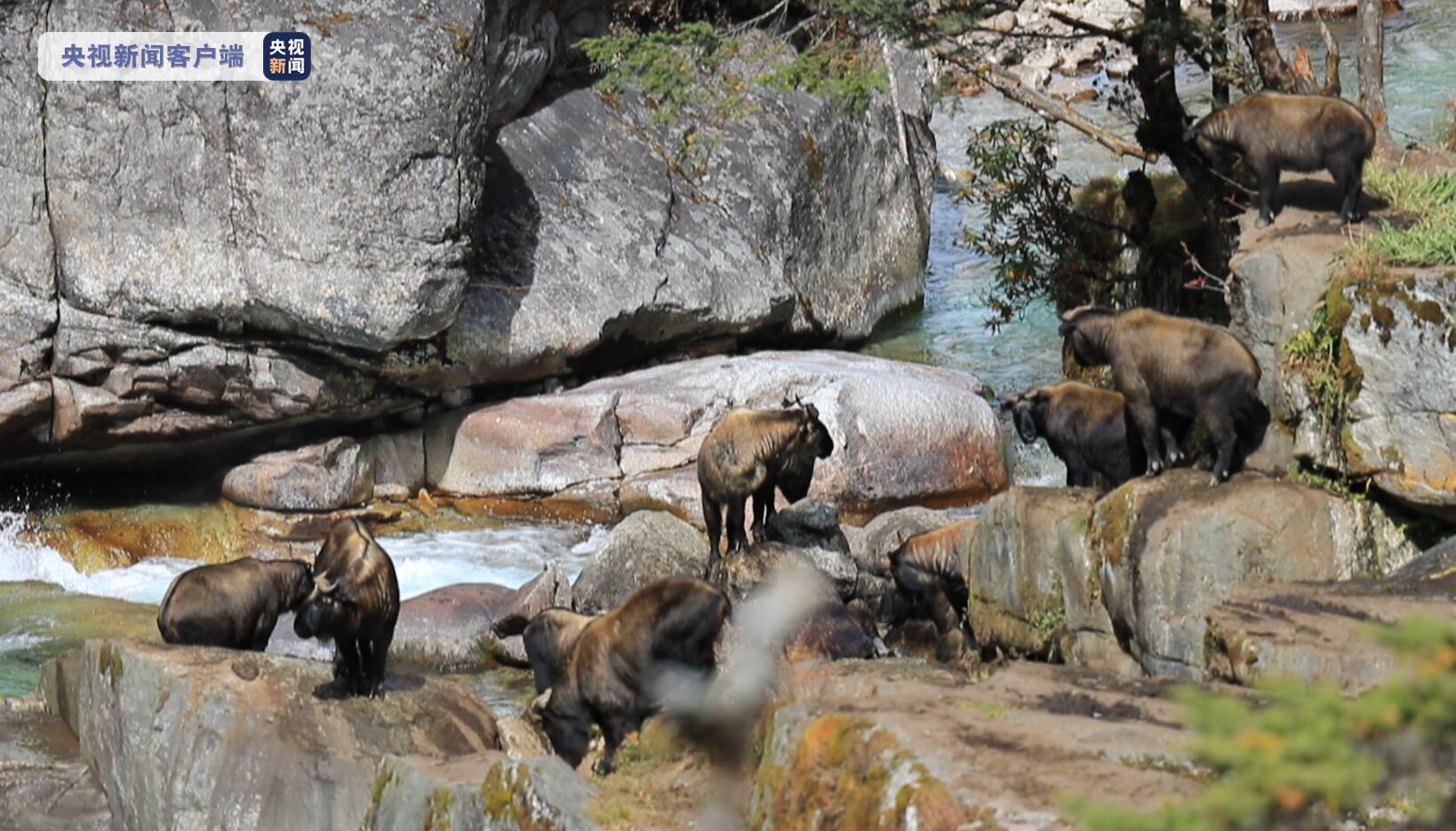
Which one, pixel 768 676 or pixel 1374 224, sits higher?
pixel 1374 224

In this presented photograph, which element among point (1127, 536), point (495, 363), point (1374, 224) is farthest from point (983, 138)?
point (1127, 536)

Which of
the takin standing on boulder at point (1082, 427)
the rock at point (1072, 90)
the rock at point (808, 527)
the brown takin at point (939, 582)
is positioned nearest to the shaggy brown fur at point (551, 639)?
the rock at point (808, 527)

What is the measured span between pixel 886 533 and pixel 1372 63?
5282 mm

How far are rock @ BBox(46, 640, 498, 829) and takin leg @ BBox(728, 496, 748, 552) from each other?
3.09 m

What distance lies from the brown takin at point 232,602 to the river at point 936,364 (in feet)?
9.26

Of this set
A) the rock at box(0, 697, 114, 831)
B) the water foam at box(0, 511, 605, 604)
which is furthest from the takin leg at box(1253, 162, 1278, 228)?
the rock at box(0, 697, 114, 831)

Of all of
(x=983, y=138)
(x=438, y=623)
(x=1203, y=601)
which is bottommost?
(x=438, y=623)

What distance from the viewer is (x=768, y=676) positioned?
32.1 ft

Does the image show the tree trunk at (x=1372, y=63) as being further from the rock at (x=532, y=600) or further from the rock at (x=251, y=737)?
the rock at (x=251, y=737)

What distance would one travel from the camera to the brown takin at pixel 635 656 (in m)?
9.38

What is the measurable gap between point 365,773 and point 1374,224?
6889 millimetres

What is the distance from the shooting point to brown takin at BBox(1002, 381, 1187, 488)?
11.6 meters

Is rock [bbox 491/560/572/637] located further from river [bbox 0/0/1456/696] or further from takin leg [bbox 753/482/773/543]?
takin leg [bbox 753/482/773/543]

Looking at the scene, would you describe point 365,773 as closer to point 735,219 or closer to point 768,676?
point 768,676
